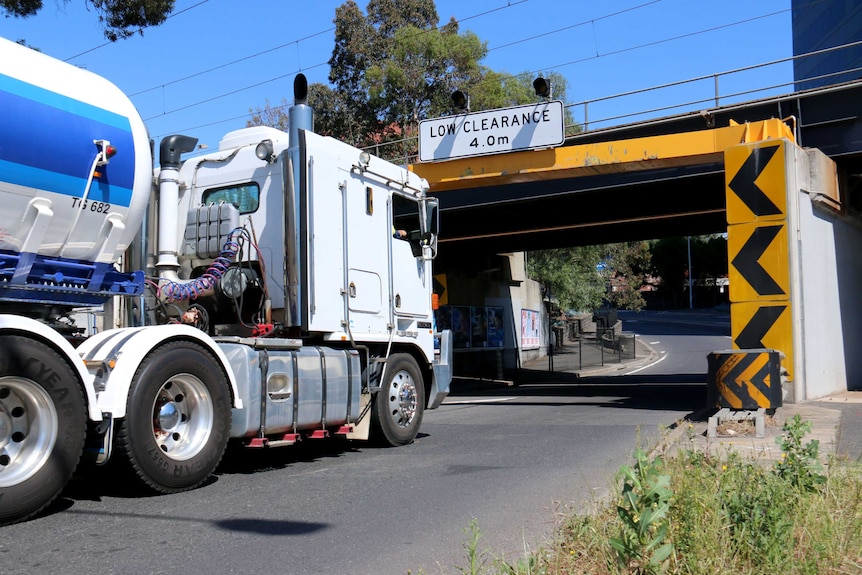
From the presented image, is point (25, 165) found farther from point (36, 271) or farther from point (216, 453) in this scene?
point (216, 453)

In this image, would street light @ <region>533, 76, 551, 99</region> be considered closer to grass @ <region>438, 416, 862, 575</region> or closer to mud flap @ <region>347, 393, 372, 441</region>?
mud flap @ <region>347, 393, 372, 441</region>

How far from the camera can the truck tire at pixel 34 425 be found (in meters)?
5.11

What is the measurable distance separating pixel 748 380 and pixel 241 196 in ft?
21.9

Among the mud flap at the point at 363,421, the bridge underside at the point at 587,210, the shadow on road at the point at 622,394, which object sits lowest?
the shadow on road at the point at 622,394

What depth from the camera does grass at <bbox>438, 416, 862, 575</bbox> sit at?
369 cm

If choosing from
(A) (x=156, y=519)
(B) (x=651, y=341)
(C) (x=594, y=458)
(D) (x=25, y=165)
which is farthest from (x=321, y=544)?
(B) (x=651, y=341)

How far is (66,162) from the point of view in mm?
5848

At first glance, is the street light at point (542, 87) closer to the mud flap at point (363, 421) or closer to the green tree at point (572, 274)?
the mud flap at point (363, 421)

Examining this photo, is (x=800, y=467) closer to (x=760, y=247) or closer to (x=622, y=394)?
(x=760, y=247)

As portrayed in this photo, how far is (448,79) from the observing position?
1505 inches

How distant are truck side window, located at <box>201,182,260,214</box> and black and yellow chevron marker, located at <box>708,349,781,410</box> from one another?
6255 mm

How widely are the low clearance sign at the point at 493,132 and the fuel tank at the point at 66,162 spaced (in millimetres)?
10782

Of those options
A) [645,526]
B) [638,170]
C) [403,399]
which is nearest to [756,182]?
[638,170]

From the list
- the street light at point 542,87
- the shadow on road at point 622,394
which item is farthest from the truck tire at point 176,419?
the street light at point 542,87
